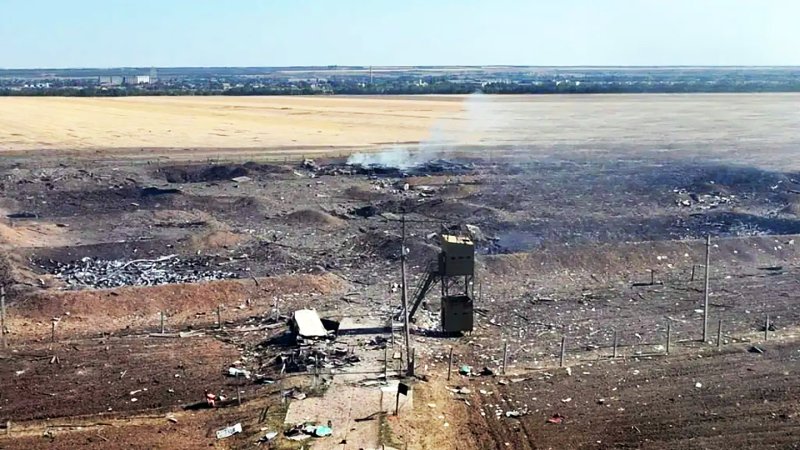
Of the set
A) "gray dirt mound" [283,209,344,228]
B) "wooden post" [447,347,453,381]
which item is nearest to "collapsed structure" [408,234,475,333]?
"wooden post" [447,347,453,381]

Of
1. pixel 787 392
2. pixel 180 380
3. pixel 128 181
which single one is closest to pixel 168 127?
pixel 128 181

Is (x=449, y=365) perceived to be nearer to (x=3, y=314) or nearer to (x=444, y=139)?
(x=3, y=314)

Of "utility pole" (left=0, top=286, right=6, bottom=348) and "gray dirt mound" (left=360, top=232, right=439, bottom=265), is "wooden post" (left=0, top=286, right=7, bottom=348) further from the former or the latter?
"gray dirt mound" (left=360, top=232, right=439, bottom=265)

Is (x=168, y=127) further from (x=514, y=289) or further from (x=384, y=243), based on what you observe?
(x=514, y=289)

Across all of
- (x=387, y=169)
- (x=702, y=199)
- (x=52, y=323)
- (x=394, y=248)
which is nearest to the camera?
(x=52, y=323)

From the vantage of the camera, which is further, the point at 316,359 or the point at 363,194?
the point at 363,194

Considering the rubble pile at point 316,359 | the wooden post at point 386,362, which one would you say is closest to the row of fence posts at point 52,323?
the rubble pile at point 316,359

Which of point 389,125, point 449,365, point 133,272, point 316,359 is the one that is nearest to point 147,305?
point 133,272
